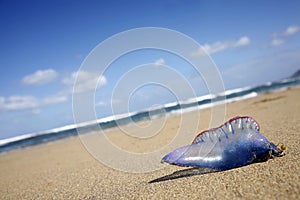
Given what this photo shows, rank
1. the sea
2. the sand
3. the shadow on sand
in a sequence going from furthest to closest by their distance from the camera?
the sea
the shadow on sand
the sand

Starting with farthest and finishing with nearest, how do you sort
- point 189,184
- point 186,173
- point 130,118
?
point 130,118
point 186,173
point 189,184

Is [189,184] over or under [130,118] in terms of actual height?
under

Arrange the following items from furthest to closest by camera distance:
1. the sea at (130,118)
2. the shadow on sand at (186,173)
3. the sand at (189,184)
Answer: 1. the sea at (130,118)
2. the shadow on sand at (186,173)
3. the sand at (189,184)

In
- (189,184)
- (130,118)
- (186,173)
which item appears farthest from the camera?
(130,118)

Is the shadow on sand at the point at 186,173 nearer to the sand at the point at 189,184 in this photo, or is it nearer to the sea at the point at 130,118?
the sand at the point at 189,184

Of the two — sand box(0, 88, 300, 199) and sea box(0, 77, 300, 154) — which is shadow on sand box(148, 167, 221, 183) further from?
sea box(0, 77, 300, 154)

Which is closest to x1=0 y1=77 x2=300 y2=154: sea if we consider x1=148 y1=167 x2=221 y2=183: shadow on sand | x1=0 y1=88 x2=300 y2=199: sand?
x1=0 y1=88 x2=300 y2=199: sand

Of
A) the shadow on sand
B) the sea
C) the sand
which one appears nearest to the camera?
the sand

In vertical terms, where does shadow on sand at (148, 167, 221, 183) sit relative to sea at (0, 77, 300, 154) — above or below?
below

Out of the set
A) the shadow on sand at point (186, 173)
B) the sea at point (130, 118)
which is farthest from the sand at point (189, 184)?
the sea at point (130, 118)

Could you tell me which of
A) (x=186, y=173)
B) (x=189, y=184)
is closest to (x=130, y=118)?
(x=186, y=173)

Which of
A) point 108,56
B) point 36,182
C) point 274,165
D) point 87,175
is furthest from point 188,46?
point 36,182

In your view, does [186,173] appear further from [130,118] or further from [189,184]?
[130,118]

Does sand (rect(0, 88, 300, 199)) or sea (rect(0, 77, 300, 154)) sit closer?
sand (rect(0, 88, 300, 199))
